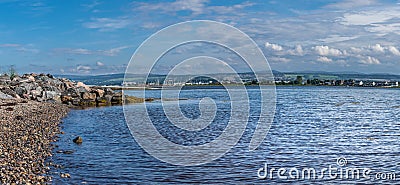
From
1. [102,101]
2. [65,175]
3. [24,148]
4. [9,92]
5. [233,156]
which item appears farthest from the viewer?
[102,101]

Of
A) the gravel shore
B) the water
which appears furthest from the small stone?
the gravel shore

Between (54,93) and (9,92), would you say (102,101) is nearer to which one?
(54,93)

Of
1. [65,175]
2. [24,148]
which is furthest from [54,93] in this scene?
[65,175]

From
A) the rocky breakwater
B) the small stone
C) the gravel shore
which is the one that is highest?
the rocky breakwater

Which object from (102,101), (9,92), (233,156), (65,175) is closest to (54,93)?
(9,92)

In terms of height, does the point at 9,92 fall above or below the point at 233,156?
above

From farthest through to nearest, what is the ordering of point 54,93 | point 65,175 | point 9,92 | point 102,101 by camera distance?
point 102,101 → point 54,93 → point 9,92 → point 65,175

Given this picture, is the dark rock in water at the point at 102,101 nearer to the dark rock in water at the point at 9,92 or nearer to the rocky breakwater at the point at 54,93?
the rocky breakwater at the point at 54,93

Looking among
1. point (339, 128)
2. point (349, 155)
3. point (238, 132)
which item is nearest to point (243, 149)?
point (349, 155)

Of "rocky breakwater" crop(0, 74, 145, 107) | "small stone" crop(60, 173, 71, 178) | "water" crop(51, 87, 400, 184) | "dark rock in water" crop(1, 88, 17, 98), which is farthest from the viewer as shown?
"rocky breakwater" crop(0, 74, 145, 107)

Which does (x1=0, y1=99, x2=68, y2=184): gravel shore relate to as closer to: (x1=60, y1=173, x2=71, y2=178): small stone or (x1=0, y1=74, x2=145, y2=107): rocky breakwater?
(x1=60, y1=173, x2=71, y2=178): small stone

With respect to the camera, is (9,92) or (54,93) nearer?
(9,92)

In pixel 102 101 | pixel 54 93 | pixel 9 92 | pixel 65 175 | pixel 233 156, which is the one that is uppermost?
pixel 9 92

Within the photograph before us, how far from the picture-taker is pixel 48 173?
13898 mm
